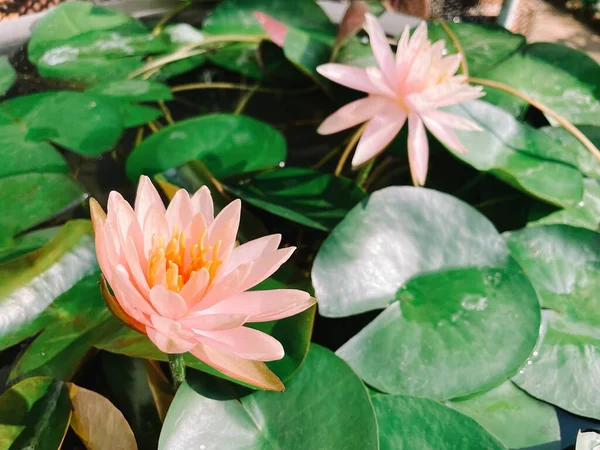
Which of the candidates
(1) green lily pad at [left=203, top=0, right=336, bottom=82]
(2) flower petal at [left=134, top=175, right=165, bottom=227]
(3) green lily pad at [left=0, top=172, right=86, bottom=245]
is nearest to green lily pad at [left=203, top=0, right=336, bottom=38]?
(1) green lily pad at [left=203, top=0, right=336, bottom=82]

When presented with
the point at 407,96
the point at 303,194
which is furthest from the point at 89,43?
the point at 407,96

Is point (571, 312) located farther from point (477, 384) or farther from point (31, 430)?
point (31, 430)

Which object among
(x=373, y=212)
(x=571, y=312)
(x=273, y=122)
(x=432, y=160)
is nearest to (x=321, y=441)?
(x=373, y=212)

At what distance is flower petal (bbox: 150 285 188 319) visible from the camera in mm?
392

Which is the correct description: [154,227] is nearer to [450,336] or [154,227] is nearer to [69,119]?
[450,336]

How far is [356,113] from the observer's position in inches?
28.9

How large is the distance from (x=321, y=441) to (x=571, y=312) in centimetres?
43

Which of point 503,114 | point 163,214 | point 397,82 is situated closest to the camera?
point 163,214

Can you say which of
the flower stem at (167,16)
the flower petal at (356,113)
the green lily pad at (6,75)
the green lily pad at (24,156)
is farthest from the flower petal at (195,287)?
the flower stem at (167,16)

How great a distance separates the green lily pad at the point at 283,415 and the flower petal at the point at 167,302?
0.15 meters

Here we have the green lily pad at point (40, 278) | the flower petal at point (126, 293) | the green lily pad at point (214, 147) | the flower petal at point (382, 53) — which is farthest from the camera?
the green lily pad at point (214, 147)

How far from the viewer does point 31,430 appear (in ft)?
1.68

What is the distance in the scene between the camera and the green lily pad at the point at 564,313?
24.5 inches

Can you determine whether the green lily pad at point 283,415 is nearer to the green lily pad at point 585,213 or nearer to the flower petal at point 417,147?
the flower petal at point 417,147
